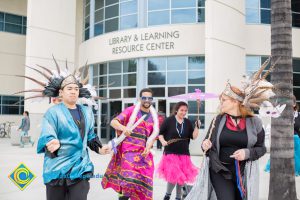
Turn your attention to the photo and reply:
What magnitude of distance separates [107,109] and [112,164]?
17194mm

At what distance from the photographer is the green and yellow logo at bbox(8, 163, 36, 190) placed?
5902mm

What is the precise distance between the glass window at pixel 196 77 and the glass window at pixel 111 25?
5389 millimetres

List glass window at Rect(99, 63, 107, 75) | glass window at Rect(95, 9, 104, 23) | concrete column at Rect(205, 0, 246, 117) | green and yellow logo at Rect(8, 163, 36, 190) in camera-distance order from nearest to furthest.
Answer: green and yellow logo at Rect(8, 163, 36, 190), concrete column at Rect(205, 0, 246, 117), glass window at Rect(99, 63, 107, 75), glass window at Rect(95, 9, 104, 23)

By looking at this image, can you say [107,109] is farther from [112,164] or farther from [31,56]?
[112,164]

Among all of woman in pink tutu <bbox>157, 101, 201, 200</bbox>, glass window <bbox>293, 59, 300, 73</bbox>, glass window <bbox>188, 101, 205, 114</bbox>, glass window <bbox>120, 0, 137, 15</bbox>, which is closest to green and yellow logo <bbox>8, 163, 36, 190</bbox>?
woman in pink tutu <bbox>157, 101, 201, 200</bbox>

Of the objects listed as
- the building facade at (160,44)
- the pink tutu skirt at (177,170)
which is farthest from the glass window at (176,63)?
the pink tutu skirt at (177,170)

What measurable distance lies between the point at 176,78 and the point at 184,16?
318cm

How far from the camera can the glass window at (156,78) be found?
67.1ft

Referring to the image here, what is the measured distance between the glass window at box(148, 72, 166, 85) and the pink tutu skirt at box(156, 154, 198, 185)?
13395mm

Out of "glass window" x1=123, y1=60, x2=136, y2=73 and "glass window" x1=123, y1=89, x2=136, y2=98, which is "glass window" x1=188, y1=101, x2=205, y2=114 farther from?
"glass window" x1=123, y1=60, x2=136, y2=73

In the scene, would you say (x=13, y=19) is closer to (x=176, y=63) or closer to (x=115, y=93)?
(x=115, y=93)

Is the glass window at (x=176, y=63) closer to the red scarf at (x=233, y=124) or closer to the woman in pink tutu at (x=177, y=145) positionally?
the woman in pink tutu at (x=177, y=145)

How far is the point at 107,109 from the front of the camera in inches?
908

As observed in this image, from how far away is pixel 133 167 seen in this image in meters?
5.68
